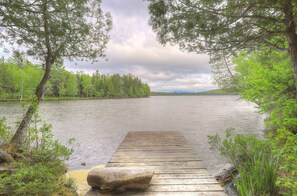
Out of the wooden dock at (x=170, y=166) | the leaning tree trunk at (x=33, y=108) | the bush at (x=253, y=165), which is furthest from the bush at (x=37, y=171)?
the bush at (x=253, y=165)

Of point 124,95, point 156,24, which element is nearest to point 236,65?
point 156,24

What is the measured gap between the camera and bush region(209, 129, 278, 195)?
13.0 feet

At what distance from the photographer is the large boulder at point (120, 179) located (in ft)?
10.5

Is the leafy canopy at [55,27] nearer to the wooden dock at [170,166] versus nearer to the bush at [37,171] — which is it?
the bush at [37,171]

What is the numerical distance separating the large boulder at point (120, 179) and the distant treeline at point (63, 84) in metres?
5.57

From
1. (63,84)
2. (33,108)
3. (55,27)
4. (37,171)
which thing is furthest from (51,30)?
(63,84)

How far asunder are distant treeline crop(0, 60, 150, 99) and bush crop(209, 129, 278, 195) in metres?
7.54

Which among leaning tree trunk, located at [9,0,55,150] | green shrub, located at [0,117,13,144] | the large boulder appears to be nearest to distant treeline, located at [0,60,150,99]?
leaning tree trunk, located at [9,0,55,150]

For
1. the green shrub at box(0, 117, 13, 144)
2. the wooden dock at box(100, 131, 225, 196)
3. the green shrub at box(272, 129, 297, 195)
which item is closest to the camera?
the green shrub at box(272, 129, 297, 195)

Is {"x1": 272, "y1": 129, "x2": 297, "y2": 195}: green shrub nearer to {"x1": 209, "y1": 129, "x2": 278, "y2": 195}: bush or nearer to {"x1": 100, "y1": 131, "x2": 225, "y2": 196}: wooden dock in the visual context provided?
{"x1": 209, "y1": 129, "x2": 278, "y2": 195}: bush

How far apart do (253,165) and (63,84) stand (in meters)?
78.7

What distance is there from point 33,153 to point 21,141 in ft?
2.55

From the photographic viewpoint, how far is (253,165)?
15.7 ft

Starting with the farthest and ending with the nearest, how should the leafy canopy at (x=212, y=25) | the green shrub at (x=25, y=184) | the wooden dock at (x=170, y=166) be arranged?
the leafy canopy at (x=212, y=25) < the wooden dock at (x=170, y=166) < the green shrub at (x=25, y=184)
